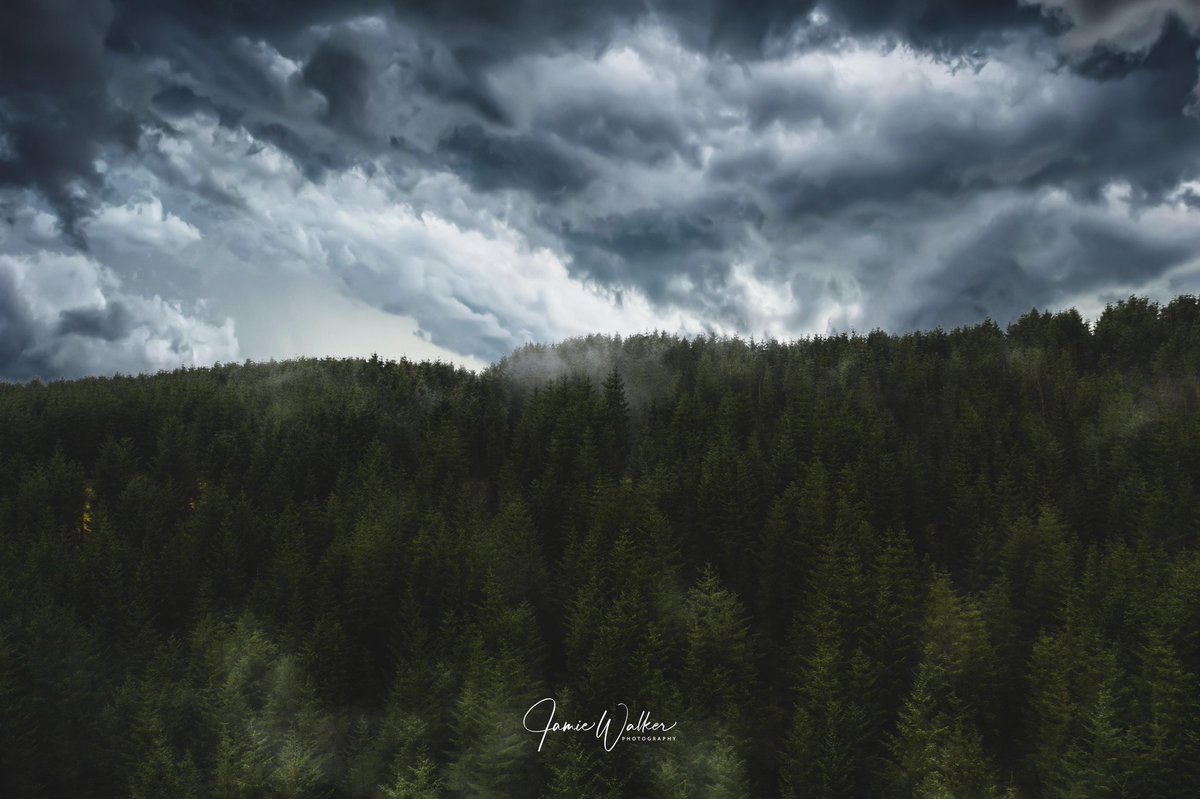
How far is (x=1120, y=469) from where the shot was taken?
301 feet

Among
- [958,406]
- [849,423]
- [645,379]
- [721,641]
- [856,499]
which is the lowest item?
[721,641]

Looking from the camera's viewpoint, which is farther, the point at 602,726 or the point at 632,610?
the point at 632,610

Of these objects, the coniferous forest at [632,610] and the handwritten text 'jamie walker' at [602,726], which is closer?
the coniferous forest at [632,610]

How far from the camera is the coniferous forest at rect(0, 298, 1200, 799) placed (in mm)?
50094

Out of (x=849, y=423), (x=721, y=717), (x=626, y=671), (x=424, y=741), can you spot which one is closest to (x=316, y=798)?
(x=424, y=741)

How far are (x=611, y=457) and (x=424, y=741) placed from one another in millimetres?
55212

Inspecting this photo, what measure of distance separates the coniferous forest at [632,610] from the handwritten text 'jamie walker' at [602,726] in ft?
2.20

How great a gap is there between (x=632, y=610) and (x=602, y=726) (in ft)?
33.9

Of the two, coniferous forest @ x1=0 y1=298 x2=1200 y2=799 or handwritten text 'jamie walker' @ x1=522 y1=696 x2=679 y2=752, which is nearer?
coniferous forest @ x1=0 y1=298 x2=1200 y2=799

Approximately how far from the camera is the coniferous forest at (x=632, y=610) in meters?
50.1

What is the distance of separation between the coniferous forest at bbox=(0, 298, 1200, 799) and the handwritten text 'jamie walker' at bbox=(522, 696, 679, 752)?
0.67 meters

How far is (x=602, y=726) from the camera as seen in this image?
54844 millimetres

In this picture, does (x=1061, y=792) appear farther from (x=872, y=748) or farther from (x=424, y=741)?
(x=424, y=741)

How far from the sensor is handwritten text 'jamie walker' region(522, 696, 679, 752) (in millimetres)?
52625
